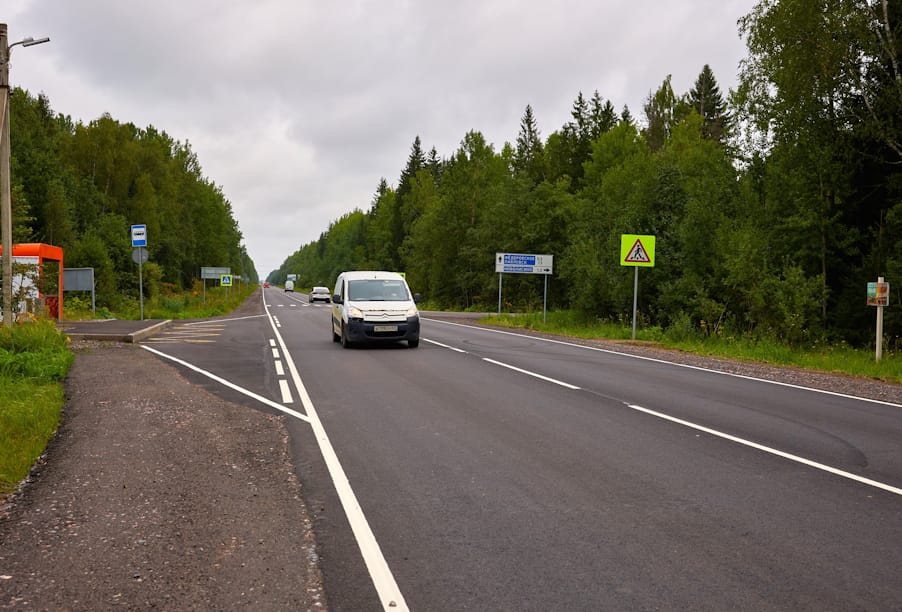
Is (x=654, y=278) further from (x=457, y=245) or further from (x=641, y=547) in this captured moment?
(x=457, y=245)

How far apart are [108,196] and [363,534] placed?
201 feet

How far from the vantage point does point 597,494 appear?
5.29m

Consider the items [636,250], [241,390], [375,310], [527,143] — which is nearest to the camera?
[241,390]

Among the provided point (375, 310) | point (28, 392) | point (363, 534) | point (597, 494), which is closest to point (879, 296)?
point (375, 310)

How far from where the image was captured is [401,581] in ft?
12.1

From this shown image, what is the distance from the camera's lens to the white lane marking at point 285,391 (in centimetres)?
962

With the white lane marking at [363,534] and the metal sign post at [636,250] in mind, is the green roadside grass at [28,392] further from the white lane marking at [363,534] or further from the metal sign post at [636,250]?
the metal sign post at [636,250]

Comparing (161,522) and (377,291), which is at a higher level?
(377,291)

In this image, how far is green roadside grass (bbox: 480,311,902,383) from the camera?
14.1 meters

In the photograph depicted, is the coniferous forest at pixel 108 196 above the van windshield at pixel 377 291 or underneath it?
above

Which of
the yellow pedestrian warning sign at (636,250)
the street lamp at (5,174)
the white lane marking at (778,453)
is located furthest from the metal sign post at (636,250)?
the street lamp at (5,174)

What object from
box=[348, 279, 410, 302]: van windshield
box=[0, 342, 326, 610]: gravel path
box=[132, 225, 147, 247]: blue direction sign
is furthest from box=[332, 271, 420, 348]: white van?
box=[132, 225, 147, 247]: blue direction sign

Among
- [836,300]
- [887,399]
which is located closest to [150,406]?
[887,399]

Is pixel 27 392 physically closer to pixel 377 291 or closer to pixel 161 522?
pixel 161 522
